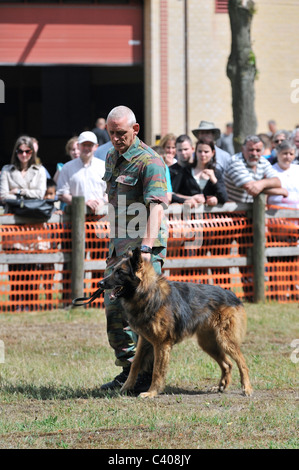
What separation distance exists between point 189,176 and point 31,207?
7.14ft

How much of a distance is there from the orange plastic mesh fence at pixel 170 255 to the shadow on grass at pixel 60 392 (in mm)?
3803

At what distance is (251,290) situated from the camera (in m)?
11.7

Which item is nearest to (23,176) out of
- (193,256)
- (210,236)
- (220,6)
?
(193,256)

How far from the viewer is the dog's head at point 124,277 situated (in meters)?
6.46

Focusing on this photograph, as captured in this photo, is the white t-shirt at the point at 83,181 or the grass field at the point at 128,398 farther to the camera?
the white t-shirt at the point at 83,181

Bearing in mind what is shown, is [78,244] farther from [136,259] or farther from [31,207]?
[136,259]

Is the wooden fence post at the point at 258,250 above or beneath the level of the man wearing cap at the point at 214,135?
beneath

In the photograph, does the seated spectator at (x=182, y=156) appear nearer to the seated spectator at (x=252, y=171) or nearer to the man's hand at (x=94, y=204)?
the seated spectator at (x=252, y=171)

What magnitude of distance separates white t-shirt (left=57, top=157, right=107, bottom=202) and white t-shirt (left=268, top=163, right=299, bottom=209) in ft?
8.07

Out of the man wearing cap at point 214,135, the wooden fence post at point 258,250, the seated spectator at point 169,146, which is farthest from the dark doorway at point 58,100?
the wooden fence post at point 258,250

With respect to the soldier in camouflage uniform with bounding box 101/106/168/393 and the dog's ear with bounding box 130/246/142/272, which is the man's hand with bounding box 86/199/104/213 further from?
the dog's ear with bounding box 130/246/142/272

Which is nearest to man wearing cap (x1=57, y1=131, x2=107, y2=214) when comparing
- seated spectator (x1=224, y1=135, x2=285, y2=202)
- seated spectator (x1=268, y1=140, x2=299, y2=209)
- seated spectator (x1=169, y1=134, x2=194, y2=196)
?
seated spectator (x1=169, y1=134, x2=194, y2=196)

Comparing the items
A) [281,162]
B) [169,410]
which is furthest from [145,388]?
[281,162]

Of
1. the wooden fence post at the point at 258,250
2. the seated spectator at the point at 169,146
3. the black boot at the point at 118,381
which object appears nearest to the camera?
the black boot at the point at 118,381
